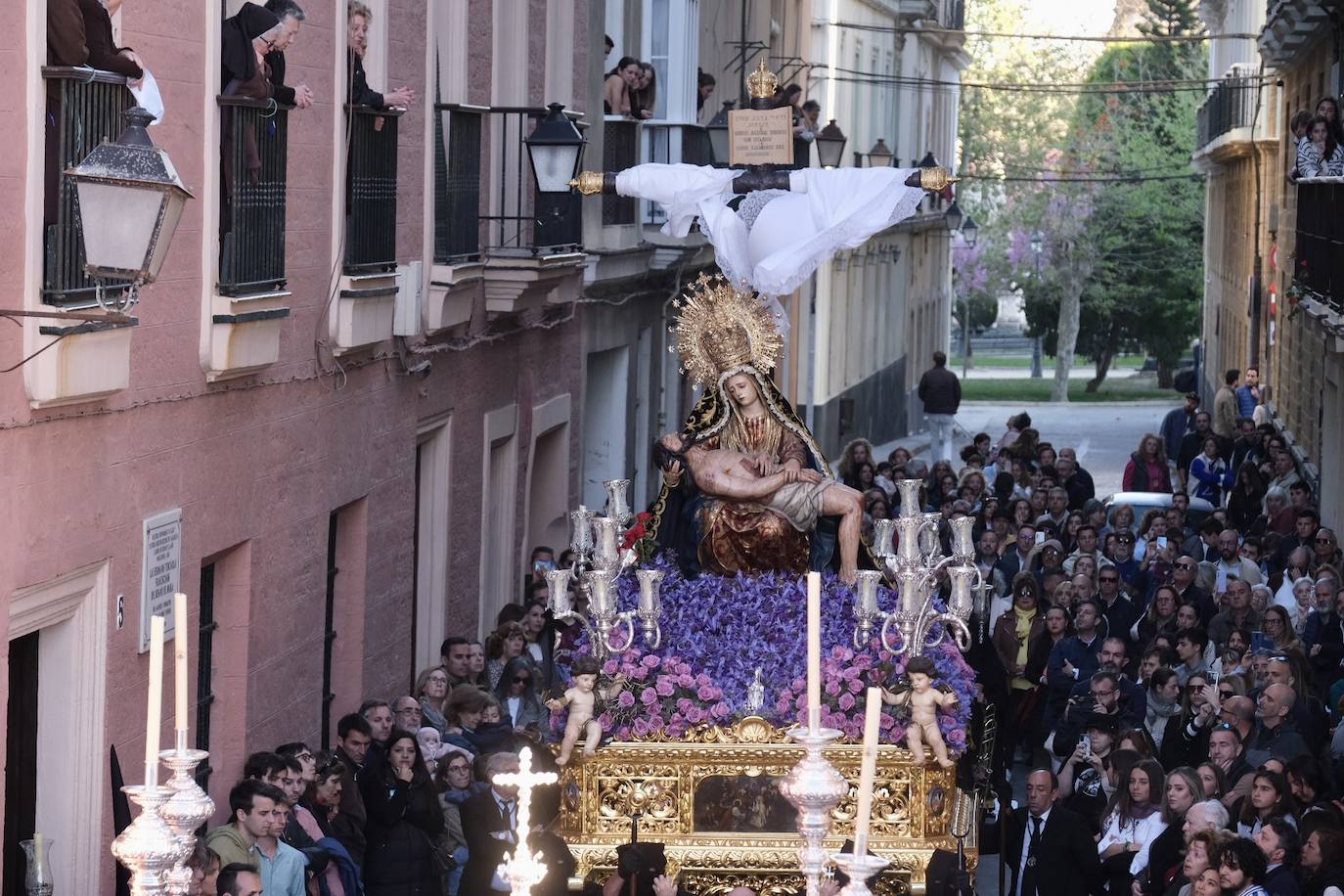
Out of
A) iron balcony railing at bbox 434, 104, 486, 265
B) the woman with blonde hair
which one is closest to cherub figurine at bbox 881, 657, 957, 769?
iron balcony railing at bbox 434, 104, 486, 265

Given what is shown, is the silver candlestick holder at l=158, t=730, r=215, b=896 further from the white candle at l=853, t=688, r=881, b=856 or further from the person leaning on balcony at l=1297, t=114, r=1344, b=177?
the person leaning on balcony at l=1297, t=114, r=1344, b=177

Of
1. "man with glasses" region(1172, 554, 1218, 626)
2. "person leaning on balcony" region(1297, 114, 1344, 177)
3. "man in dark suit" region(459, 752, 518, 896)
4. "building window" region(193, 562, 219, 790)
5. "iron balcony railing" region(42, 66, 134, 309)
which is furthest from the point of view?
"person leaning on balcony" region(1297, 114, 1344, 177)

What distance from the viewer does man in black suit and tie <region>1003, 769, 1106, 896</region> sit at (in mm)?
10930

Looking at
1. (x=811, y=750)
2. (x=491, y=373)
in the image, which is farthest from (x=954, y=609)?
(x=491, y=373)

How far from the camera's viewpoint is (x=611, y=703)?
34.1ft

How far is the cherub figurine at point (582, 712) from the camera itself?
33.4ft

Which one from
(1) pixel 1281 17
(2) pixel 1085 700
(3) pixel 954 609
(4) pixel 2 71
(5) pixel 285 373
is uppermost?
(1) pixel 1281 17

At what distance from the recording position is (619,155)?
20875 mm

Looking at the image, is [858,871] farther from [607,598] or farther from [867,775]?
[607,598]

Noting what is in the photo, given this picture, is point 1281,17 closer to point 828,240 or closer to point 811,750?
point 828,240

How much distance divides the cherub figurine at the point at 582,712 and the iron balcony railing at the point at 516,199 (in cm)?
656

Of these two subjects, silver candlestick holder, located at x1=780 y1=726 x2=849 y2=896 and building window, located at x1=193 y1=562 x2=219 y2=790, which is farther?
building window, located at x1=193 y1=562 x2=219 y2=790

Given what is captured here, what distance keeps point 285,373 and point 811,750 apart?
294 inches

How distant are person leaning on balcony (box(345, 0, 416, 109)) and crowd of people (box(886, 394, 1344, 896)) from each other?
460 centimetres
